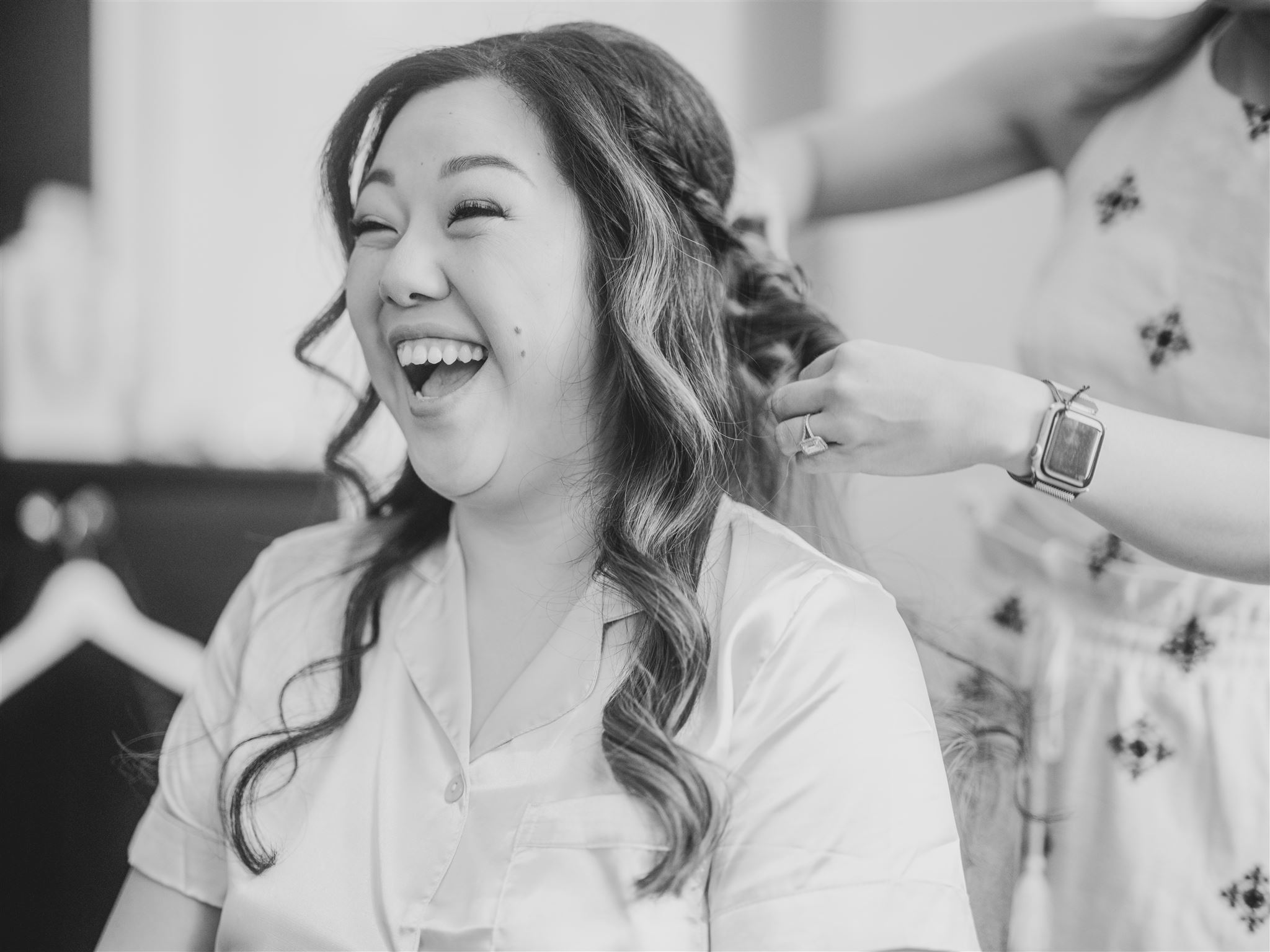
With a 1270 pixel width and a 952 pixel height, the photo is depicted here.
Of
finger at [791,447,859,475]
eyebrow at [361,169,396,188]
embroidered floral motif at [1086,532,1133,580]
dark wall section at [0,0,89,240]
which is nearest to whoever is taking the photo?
finger at [791,447,859,475]

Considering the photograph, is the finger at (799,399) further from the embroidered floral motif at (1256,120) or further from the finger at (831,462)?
A: the embroidered floral motif at (1256,120)

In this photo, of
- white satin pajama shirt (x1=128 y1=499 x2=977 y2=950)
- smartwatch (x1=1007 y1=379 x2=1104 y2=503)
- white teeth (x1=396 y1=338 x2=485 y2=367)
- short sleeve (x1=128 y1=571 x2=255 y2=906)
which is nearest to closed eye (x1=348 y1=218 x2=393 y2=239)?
white teeth (x1=396 y1=338 x2=485 y2=367)

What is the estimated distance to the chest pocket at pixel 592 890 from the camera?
2.68 ft

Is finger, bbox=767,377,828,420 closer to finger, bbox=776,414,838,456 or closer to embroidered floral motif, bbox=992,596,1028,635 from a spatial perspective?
finger, bbox=776,414,838,456

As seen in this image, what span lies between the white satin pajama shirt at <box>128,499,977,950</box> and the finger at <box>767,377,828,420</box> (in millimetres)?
143

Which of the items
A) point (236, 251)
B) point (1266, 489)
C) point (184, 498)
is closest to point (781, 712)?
point (1266, 489)

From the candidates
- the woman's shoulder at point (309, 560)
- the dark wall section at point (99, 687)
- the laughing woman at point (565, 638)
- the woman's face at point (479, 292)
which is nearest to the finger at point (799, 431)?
the laughing woman at point (565, 638)

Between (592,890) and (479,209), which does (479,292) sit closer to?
(479,209)

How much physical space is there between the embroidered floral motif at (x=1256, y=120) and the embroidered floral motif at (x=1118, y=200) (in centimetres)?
11

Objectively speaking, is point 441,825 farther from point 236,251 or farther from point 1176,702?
point 236,251

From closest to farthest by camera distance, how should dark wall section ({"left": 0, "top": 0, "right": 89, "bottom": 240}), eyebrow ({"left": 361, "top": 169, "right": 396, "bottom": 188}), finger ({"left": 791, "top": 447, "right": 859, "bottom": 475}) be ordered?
finger ({"left": 791, "top": 447, "right": 859, "bottom": 475}), eyebrow ({"left": 361, "top": 169, "right": 396, "bottom": 188}), dark wall section ({"left": 0, "top": 0, "right": 89, "bottom": 240})

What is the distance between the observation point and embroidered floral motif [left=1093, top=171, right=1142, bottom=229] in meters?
1.10

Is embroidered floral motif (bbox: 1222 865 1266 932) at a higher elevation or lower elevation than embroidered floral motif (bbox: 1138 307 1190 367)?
lower

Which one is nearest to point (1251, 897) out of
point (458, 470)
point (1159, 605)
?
point (1159, 605)
